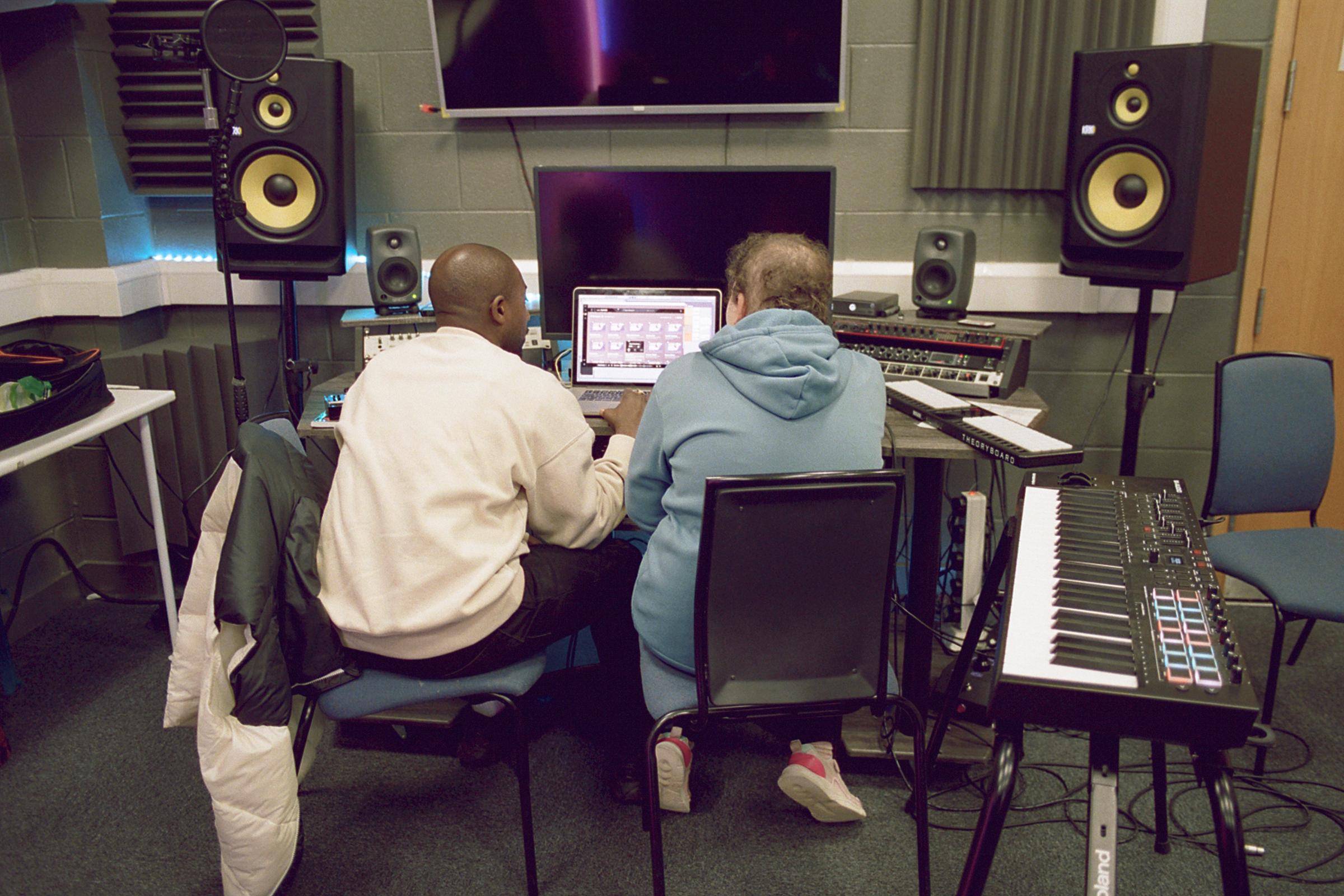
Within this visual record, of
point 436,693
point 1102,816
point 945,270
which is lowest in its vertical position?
point 436,693

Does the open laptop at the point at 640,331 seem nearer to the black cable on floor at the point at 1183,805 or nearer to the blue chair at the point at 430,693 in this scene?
the blue chair at the point at 430,693

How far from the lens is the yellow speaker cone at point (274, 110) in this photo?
2.48 metres

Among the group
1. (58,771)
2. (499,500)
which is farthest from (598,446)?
(58,771)

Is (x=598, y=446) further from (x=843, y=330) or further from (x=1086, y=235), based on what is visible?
(x=1086, y=235)

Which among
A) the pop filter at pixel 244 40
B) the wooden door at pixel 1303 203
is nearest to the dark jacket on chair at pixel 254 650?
the pop filter at pixel 244 40

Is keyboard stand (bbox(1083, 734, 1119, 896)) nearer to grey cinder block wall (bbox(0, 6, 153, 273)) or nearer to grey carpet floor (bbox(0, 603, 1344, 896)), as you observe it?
grey carpet floor (bbox(0, 603, 1344, 896))

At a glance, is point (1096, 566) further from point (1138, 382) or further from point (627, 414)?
point (1138, 382)

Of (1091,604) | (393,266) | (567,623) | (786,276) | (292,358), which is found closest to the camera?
(1091,604)

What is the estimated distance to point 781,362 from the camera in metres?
1.45

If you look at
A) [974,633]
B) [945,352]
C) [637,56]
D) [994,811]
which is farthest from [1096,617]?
[637,56]

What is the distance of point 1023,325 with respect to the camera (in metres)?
2.37

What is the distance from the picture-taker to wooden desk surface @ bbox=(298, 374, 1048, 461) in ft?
6.17

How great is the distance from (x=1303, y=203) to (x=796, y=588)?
207cm

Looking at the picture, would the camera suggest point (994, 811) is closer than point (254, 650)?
Yes
